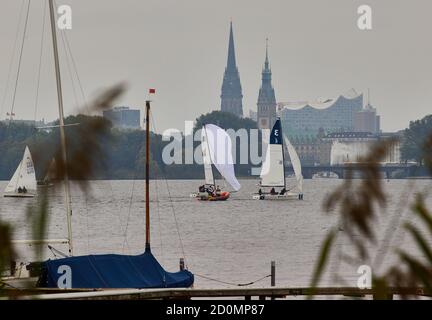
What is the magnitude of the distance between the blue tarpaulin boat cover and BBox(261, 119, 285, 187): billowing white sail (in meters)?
51.4

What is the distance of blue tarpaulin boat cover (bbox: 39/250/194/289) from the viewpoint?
749 inches

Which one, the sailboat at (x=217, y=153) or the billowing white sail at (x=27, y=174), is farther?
the sailboat at (x=217, y=153)

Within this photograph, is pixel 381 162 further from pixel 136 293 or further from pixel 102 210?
pixel 102 210

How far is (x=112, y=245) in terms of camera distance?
51.4 metres

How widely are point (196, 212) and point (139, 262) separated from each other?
202ft

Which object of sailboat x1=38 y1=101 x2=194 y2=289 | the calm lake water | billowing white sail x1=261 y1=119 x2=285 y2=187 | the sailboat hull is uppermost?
billowing white sail x1=261 y1=119 x2=285 y2=187

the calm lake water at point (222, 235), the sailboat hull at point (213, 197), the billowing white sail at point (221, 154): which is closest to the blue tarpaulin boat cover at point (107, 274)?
the calm lake water at point (222, 235)

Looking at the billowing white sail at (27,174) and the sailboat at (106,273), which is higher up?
the billowing white sail at (27,174)

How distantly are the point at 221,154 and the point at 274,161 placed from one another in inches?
198

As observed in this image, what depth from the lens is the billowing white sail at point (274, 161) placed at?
7362 cm

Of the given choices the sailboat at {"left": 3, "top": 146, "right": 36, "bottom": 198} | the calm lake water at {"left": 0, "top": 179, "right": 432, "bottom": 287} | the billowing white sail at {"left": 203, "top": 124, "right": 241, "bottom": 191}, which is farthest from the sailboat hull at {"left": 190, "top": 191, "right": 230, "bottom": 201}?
the sailboat at {"left": 3, "top": 146, "right": 36, "bottom": 198}

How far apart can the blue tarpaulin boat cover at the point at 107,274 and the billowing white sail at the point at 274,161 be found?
5140 cm

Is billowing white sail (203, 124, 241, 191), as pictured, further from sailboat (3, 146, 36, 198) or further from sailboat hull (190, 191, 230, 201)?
sailboat (3, 146, 36, 198)

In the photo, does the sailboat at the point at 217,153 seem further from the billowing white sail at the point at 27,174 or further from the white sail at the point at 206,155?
the billowing white sail at the point at 27,174
